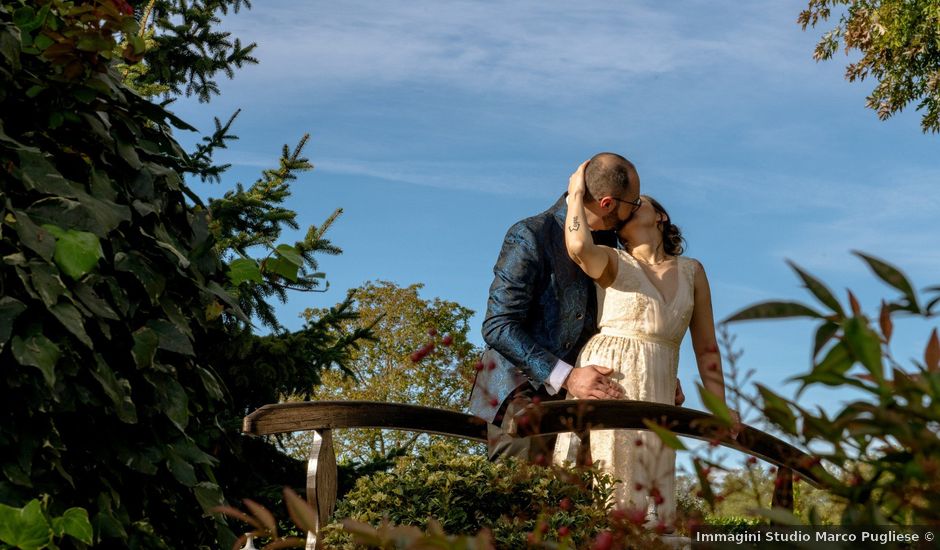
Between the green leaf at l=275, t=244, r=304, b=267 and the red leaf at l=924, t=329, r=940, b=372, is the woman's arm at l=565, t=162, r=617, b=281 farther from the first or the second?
the red leaf at l=924, t=329, r=940, b=372

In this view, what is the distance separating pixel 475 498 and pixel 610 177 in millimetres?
A: 1806

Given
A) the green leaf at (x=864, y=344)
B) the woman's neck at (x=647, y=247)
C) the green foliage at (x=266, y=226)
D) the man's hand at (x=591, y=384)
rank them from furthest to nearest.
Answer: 1. the green foliage at (x=266, y=226)
2. the woman's neck at (x=647, y=247)
3. the man's hand at (x=591, y=384)
4. the green leaf at (x=864, y=344)

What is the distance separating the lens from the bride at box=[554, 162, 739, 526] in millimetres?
4699

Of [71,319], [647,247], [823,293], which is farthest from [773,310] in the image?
[647,247]

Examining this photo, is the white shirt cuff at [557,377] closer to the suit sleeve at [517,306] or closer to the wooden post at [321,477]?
the suit sleeve at [517,306]

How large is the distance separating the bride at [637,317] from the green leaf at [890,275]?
3.48 m

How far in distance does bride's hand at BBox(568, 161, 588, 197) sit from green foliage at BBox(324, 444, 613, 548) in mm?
1422

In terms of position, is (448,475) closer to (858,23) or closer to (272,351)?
(272,351)

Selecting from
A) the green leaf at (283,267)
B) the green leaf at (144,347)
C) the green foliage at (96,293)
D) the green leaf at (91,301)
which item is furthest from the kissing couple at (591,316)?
the green leaf at (91,301)

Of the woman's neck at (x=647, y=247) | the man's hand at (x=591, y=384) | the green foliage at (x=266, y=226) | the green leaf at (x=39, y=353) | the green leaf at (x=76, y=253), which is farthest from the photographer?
the green foliage at (x=266, y=226)

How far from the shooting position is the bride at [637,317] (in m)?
4.70

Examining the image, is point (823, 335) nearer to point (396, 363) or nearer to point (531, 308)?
point (531, 308)

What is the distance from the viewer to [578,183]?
483 cm

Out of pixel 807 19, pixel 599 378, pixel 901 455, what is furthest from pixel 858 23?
pixel 901 455
